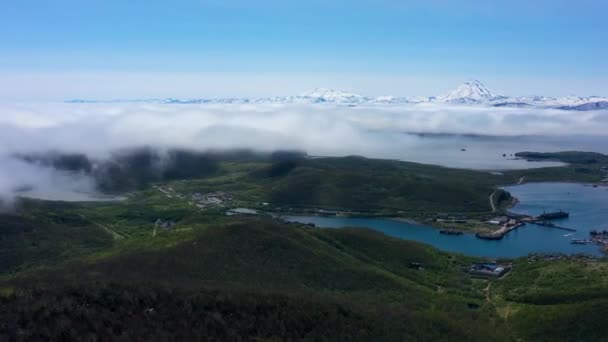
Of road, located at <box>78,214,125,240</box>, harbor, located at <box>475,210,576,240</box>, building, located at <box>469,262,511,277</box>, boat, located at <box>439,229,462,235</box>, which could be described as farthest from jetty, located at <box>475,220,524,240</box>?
road, located at <box>78,214,125,240</box>

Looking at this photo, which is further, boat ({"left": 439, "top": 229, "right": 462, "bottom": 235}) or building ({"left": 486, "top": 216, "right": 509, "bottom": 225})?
building ({"left": 486, "top": 216, "right": 509, "bottom": 225})

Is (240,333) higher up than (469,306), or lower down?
higher up

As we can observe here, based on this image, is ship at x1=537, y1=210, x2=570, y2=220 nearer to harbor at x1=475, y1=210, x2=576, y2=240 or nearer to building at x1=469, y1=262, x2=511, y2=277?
harbor at x1=475, y1=210, x2=576, y2=240

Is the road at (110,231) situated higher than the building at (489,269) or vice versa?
the road at (110,231)

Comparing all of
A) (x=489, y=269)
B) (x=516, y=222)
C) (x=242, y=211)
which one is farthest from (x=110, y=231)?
(x=516, y=222)

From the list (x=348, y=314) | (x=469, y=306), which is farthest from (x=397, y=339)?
(x=469, y=306)

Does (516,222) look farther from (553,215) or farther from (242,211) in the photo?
(242,211)

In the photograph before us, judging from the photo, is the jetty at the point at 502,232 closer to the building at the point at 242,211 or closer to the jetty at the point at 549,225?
the jetty at the point at 549,225

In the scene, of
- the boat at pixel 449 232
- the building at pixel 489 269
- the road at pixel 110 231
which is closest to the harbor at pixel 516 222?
the boat at pixel 449 232

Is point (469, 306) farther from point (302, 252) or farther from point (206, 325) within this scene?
point (206, 325)
